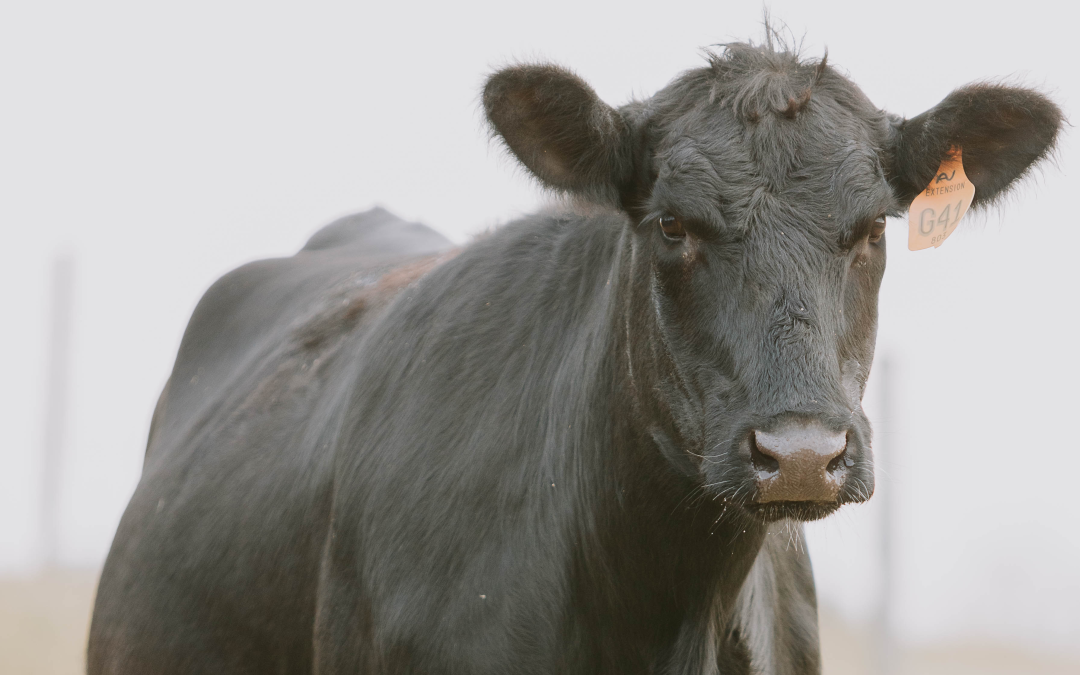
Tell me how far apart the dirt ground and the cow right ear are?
6.43 metres

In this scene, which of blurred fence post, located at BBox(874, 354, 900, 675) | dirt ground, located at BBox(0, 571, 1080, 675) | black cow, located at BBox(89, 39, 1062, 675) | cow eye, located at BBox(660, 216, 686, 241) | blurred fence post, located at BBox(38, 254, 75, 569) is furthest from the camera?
blurred fence post, located at BBox(38, 254, 75, 569)

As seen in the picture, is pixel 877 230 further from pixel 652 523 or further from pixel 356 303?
pixel 356 303

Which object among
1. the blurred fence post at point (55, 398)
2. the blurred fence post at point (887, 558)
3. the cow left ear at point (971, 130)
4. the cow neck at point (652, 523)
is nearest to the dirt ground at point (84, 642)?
the blurred fence post at point (887, 558)

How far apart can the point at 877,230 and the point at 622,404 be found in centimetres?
82

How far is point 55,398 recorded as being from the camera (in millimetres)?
12055

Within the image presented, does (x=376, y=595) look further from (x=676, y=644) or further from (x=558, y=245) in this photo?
(x=558, y=245)

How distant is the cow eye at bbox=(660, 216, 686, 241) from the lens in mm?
2770

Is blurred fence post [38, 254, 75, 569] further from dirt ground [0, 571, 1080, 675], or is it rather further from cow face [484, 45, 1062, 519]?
cow face [484, 45, 1062, 519]

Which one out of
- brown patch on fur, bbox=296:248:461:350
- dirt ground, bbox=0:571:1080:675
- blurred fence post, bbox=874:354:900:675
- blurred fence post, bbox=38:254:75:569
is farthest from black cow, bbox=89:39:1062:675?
blurred fence post, bbox=38:254:75:569

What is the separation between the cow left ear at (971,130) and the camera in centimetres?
300

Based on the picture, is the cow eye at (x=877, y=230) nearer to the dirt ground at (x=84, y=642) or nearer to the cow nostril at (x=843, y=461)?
the cow nostril at (x=843, y=461)

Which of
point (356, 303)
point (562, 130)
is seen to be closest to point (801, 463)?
point (562, 130)

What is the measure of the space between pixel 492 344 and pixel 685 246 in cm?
87

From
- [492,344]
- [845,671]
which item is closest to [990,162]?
[492,344]
